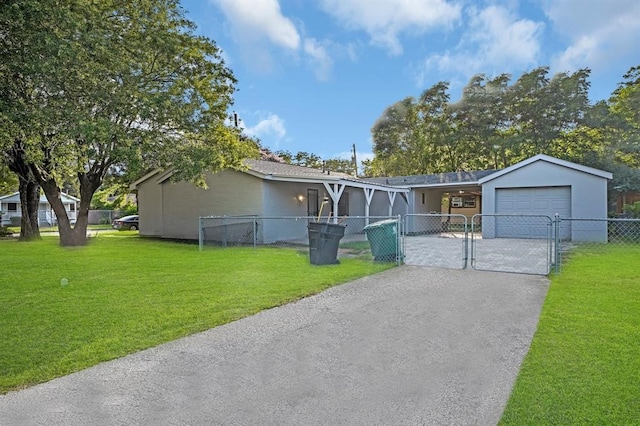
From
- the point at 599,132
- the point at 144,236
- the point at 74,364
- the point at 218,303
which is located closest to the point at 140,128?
the point at 144,236

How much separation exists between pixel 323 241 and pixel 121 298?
4.46 metres

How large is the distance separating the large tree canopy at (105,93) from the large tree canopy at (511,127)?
57.3ft

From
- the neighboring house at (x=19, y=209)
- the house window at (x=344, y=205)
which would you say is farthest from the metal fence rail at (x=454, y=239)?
the neighboring house at (x=19, y=209)

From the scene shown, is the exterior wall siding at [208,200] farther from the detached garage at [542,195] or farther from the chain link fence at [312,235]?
the detached garage at [542,195]

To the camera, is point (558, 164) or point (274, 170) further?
point (274, 170)

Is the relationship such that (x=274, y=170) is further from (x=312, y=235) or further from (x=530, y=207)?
(x=530, y=207)

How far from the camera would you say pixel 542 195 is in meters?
16.1

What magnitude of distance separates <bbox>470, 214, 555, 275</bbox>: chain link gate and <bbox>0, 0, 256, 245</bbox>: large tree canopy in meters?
9.29

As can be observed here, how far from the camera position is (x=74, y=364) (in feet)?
11.9

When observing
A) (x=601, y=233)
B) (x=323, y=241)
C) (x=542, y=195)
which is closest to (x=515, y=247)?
A: (x=601, y=233)

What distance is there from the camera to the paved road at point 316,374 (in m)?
2.78

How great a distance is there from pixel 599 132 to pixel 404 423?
93.5 feet

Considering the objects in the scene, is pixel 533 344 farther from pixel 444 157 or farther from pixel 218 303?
pixel 444 157

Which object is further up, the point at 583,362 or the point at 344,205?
the point at 344,205
